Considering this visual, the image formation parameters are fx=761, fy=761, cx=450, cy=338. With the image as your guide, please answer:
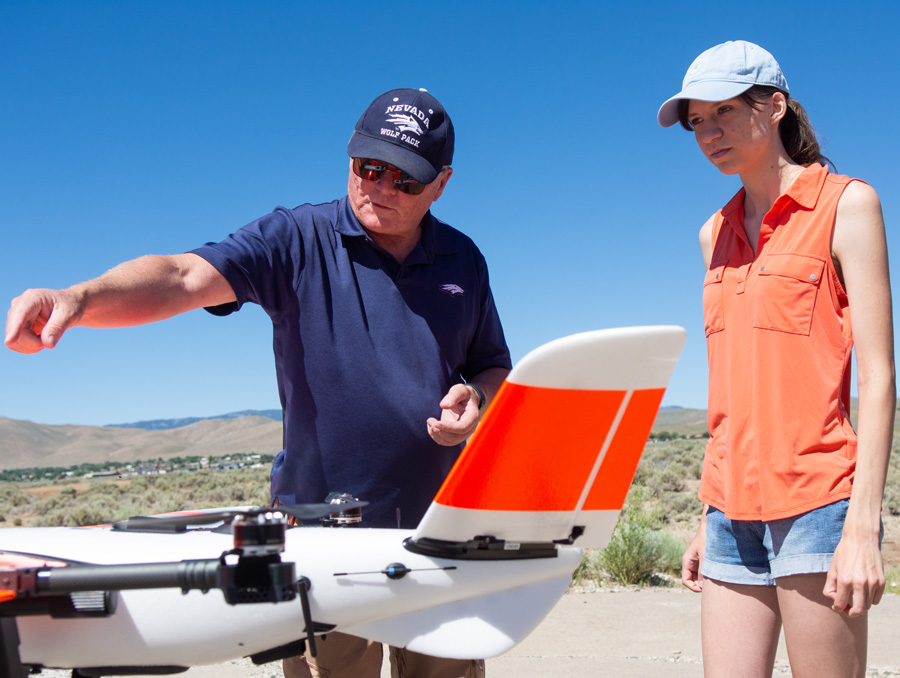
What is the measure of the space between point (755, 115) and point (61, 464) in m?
105

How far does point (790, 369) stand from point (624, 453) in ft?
1.96

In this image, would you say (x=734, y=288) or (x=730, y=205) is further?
(x=730, y=205)

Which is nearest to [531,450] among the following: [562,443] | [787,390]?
[562,443]

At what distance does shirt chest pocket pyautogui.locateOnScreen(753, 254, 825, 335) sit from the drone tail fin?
1.75ft

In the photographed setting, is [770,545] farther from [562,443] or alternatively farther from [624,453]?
[562,443]

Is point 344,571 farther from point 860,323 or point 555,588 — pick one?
point 860,323

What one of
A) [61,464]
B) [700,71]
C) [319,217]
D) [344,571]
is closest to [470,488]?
[344,571]

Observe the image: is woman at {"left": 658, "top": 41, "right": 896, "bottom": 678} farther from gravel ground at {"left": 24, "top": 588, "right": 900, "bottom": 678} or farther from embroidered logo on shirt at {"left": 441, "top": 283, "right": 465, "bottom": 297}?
gravel ground at {"left": 24, "top": 588, "right": 900, "bottom": 678}

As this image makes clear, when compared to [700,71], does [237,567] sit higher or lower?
lower

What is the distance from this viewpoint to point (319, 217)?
2814 millimetres

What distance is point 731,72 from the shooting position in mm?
2365

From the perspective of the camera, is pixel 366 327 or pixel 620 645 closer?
pixel 366 327

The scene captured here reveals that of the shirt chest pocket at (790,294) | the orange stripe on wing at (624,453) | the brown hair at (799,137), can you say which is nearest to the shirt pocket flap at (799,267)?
the shirt chest pocket at (790,294)

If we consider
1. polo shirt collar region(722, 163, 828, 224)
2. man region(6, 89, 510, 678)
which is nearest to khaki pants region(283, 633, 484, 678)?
man region(6, 89, 510, 678)
